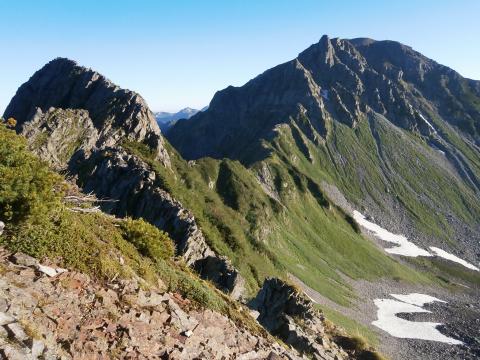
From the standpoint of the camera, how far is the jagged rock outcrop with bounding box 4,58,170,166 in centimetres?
10588

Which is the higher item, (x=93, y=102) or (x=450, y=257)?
(x=93, y=102)

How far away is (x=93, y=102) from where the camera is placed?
4916 inches

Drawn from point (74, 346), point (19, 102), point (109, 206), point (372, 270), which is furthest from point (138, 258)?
point (19, 102)

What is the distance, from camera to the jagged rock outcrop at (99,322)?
1150cm

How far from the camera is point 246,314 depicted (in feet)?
70.1

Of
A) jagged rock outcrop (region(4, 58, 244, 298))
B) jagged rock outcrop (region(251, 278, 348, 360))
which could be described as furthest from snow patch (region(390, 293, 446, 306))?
jagged rock outcrop (region(251, 278, 348, 360))

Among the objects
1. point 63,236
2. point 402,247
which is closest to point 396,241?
point 402,247

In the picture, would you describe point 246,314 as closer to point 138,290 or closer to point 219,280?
point 138,290

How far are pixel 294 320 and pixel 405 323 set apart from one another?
87.4 meters

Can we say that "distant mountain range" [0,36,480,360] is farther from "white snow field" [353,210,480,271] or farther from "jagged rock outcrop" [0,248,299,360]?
"white snow field" [353,210,480,271]

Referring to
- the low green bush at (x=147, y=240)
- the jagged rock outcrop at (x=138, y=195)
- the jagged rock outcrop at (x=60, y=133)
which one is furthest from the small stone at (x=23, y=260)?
the jagged rock outcrop at (x=60, y=133)

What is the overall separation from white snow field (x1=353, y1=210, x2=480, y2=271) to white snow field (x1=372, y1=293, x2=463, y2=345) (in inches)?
1822

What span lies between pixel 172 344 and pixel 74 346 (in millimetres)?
3683

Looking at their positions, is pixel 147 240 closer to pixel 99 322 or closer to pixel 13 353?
pixel 99 322
